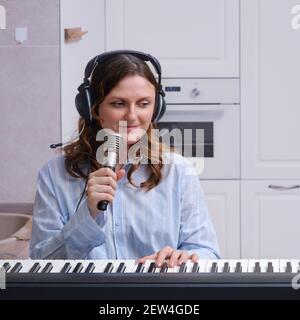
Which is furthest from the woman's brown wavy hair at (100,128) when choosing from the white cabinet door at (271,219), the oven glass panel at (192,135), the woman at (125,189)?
the oven glass panel at (192,135)

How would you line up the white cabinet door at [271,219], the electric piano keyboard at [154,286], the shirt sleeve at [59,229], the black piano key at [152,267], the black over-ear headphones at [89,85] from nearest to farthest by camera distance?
the electric piano keyboard at [154,286], the black piano key at [152,267], the shirt sleeve at [59,229], the black over-ear headphones at [89,85], the white cabinet door at [271,219]

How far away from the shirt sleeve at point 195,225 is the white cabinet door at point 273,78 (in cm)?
76

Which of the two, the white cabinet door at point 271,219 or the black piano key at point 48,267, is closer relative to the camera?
the black piano key at point 48,267

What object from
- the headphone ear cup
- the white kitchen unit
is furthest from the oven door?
the headphone ear cup

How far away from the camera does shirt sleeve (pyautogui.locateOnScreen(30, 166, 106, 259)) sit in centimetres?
55

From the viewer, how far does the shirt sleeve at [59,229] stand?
55 cm

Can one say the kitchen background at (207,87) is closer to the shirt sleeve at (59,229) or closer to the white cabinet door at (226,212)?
the white cabinet door at (226,212)

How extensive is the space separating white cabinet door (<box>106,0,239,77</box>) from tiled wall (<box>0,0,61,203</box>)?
0.66ft

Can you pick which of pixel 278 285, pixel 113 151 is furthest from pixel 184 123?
pixel 278 285

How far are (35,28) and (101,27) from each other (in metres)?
0.19

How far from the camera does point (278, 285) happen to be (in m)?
0.29

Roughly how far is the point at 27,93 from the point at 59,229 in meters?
0.61

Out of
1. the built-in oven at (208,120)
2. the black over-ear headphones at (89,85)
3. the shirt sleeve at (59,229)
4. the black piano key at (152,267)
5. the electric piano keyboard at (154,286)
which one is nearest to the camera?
the electric piano keyboard at (154,286)

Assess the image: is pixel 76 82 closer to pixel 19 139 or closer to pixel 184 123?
pixel 19 139
